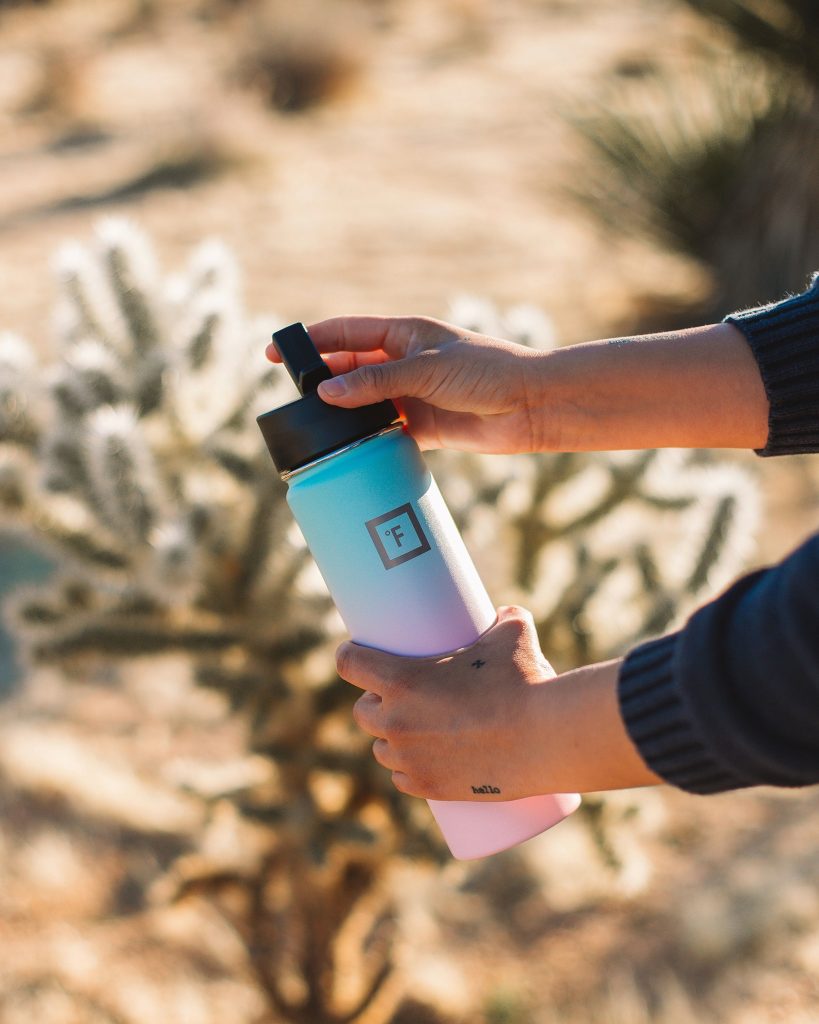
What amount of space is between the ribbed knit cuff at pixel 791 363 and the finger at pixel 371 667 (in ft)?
1.83

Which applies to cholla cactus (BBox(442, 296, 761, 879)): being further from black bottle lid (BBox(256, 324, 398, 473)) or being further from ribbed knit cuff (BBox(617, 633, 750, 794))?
ribbed knit cuff (BBox(617, 633, 750, 794))

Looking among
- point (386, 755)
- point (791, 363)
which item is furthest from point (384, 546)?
point (791, 363)

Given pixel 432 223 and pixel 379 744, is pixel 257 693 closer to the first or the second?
pixel 379 744

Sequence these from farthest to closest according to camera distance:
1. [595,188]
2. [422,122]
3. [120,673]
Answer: [422,122]
[595,188]
[120,673]

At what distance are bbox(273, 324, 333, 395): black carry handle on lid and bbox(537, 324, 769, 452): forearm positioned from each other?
28 cm

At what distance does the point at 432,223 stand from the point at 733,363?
22.7 feet

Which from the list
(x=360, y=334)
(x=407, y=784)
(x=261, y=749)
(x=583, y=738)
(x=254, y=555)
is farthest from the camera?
(x=261, y=749)

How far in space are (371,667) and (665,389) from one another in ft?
1.69

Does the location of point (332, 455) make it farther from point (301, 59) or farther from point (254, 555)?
point (301, 59)

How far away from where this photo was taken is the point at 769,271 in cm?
559

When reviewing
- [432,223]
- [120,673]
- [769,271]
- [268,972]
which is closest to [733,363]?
[268,972]

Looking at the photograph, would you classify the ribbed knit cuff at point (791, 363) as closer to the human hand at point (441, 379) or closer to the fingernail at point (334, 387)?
the human hand at point (441, 379)

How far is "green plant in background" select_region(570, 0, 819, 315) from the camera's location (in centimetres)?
515

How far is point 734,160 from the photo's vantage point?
18.4 ft
